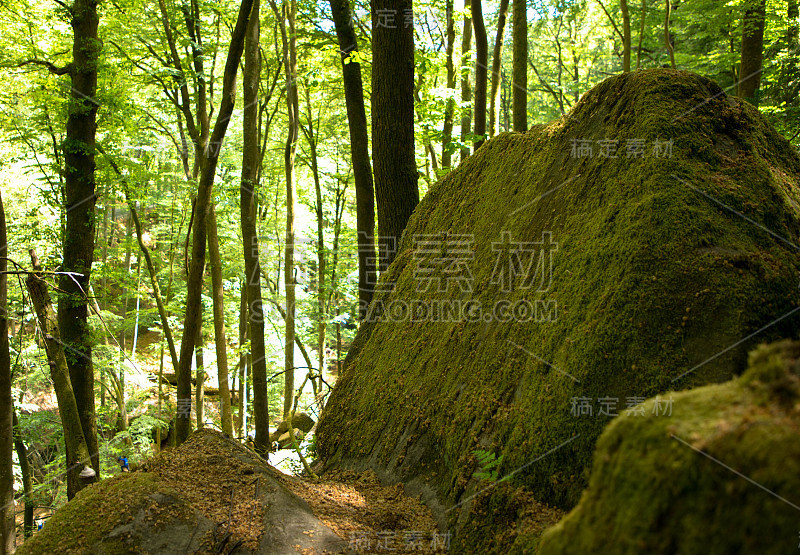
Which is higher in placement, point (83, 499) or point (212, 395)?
point (83, 499)

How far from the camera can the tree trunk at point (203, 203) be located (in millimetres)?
6781

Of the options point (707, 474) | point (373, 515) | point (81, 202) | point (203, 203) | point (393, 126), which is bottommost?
point (373, 515)

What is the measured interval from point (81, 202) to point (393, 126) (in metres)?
5.83

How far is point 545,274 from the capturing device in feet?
12.3

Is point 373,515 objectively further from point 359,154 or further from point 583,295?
point 359,154

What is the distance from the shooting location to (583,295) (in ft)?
10.8

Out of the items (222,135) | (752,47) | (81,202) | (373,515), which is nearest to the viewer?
(373,515)

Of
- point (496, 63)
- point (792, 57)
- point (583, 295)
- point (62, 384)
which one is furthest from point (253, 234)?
point (792, 57)

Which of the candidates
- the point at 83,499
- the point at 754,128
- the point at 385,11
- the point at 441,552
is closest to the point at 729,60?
the point at 385,11

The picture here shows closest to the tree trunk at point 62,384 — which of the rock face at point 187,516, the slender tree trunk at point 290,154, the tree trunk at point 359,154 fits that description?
the rock face at point 187,516

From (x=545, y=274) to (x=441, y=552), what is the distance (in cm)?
202

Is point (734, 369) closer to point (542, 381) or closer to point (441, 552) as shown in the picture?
point (542, 381)

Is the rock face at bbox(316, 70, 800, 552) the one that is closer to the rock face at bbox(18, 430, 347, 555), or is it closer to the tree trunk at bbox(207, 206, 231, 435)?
the rock face at bbox(18, 430, 347, 555)

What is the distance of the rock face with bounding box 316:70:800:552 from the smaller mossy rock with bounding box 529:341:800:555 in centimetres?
139
